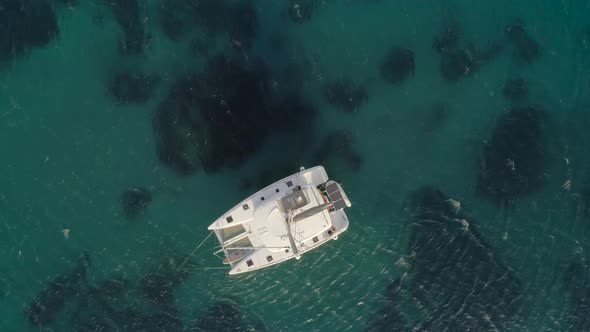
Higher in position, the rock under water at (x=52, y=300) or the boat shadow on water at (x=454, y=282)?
the rock under water at (x=52, y=300)

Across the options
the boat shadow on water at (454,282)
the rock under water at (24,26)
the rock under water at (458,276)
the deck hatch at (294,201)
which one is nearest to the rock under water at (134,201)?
the deck hatch at (294,201)

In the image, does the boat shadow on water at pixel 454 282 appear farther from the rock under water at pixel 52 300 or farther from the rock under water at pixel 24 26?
the rock under water at pixel 24 26

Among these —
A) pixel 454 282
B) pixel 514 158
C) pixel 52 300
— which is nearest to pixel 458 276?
pixel 454 282

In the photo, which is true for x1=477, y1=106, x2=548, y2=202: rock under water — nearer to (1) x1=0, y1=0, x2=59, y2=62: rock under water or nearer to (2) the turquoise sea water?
(2) the turquoise sea water

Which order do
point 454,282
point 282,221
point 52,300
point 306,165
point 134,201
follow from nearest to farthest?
point 282,221, point 52,300, point 134,201, point 454,282, point 306,165

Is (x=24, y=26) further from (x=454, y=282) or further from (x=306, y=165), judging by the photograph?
(x=454, y=282)

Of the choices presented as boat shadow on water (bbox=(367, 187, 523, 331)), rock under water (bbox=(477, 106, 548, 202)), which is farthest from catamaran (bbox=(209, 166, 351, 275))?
rock under water (bbox=(477, 106, 548, 202))
